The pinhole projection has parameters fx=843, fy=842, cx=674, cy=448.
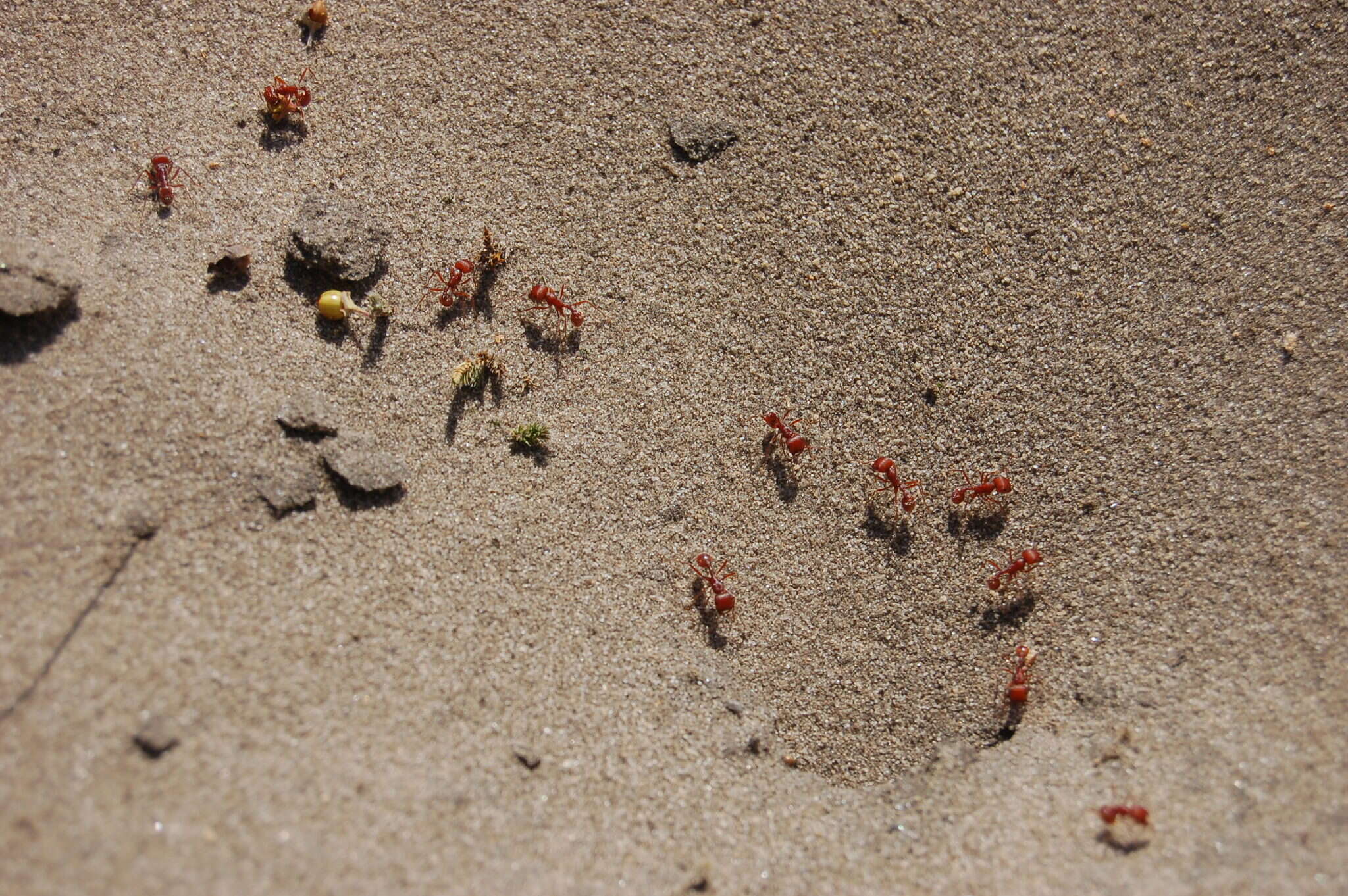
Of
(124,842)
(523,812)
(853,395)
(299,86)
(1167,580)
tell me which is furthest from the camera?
(299,86)

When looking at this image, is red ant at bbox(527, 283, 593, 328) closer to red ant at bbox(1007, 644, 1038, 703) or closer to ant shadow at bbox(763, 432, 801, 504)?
ant shadow at bbox(763, 432, 801, 504)

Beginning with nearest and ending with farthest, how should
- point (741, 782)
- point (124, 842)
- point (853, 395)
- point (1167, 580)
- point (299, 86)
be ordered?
point (124, 842) < point (741, 782) < point (1167, 580) < point (853, 395) < point (299, 86)

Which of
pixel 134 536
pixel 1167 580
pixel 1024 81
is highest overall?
pixel 1024 81

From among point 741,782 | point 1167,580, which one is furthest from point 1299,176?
point 741,782

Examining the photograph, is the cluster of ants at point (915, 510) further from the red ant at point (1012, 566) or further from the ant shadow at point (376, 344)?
the ant shadow at point (376, 344)

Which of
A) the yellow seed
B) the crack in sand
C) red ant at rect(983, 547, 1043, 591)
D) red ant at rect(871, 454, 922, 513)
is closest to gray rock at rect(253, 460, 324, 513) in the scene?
the crack in sand

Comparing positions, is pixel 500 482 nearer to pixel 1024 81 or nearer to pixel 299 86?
pixel 299 86

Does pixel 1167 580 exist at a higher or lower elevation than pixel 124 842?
higher
